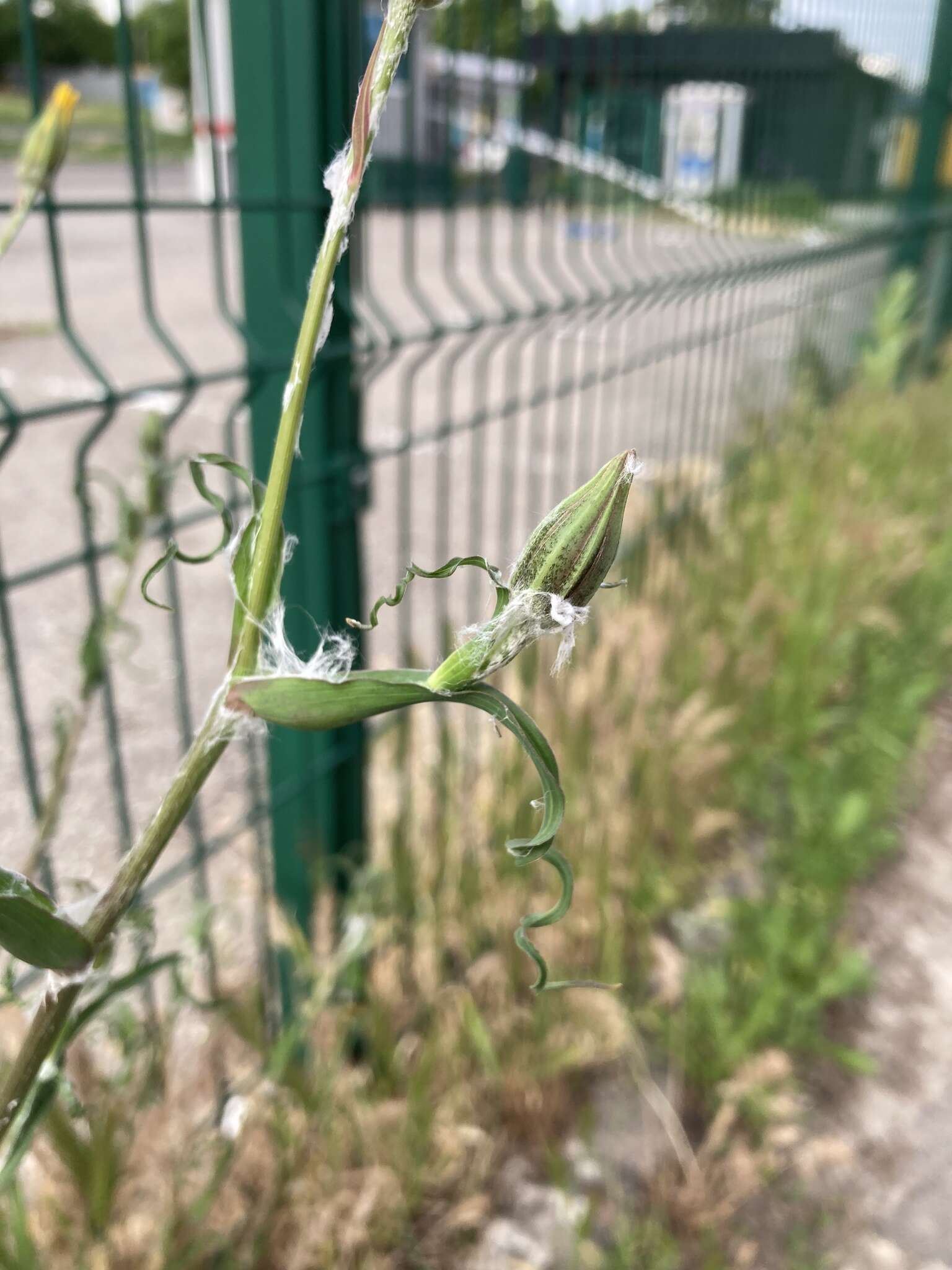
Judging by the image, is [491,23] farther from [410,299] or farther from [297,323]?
→ [410,299]

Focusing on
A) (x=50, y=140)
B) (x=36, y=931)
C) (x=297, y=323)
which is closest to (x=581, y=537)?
(x=36, y=931)

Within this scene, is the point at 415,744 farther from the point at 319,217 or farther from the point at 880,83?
the point at 880,83

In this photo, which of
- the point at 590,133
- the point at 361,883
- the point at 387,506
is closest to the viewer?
the point at 361,883

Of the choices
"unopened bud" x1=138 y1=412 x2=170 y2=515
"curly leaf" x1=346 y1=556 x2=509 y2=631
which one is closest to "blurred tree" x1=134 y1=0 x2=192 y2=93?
"unopened bud" x1=138 y1=412 x2=170 y2=515

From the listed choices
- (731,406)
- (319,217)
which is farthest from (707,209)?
(319,217)

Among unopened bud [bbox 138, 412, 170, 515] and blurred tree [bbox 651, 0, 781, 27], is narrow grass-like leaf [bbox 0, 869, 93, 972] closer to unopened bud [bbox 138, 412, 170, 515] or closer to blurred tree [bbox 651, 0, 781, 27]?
unopened bud [bbox 138, 412, 170, 515]
